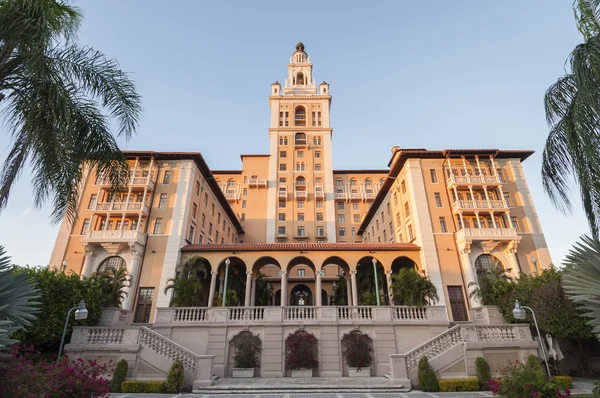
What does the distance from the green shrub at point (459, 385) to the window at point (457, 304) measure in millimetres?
11835

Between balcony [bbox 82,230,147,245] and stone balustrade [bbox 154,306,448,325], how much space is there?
32.8ft

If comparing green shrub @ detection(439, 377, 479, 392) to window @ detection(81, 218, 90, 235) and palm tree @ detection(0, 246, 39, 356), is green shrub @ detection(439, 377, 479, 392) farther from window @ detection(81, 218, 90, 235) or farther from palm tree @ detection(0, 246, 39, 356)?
window @ detection(81, 218, 90, 235)

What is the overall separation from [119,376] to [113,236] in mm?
16100

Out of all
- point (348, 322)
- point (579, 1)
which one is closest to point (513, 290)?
point (348, 322)

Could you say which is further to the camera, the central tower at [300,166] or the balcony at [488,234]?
the central tower at [300,166]

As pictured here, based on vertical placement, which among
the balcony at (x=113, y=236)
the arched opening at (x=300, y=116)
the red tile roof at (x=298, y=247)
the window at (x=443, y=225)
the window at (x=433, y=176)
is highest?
the arched opening at (x=300, y=116)

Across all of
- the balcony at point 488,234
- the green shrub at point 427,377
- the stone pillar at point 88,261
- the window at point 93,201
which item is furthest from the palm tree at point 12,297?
the balcony at point 488,234

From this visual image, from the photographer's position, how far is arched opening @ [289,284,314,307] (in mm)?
45241

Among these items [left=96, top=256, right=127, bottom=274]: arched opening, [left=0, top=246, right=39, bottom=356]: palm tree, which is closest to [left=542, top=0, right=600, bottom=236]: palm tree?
[left=0, top=246, right=39, bottom=356]: palm tree

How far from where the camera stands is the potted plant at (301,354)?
60.4ft

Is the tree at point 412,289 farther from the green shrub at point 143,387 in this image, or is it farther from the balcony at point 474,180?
the green shrub at point 143,387

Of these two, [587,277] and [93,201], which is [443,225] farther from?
[93,201]

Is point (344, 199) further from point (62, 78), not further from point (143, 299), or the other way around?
point (62, 78)

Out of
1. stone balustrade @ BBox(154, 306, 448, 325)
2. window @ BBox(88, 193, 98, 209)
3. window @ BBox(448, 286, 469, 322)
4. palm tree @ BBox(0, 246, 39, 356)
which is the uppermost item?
window @ BBox(88, 193, 98, 209)
